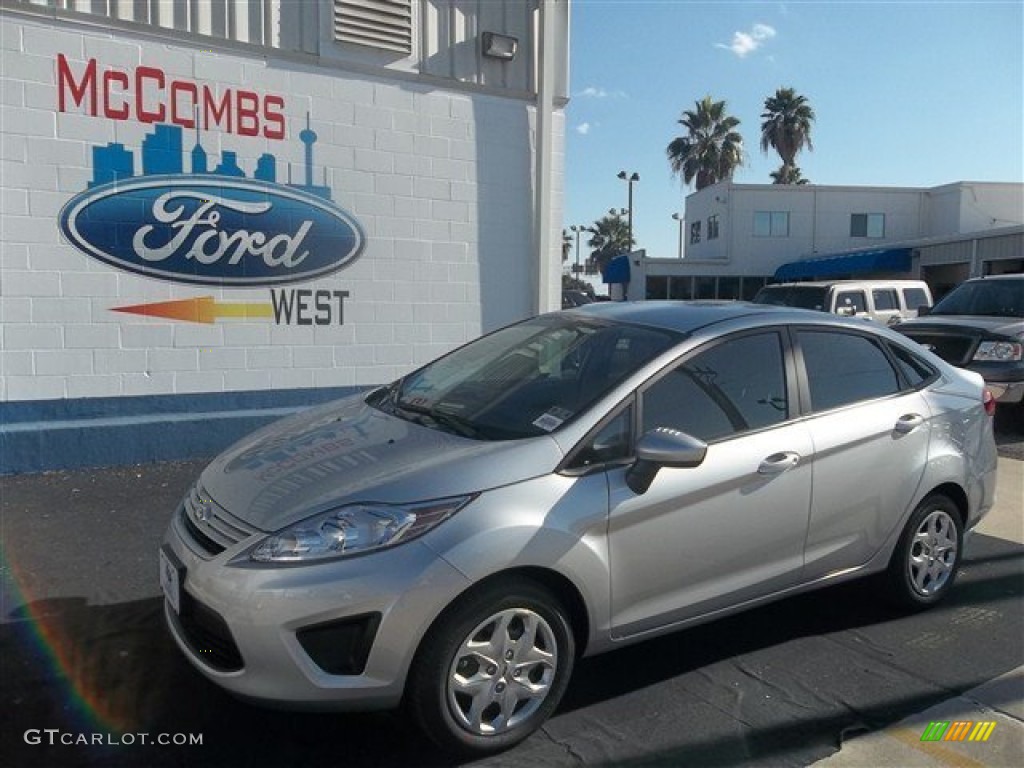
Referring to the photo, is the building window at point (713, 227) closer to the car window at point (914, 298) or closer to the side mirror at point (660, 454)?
Answer: the car window at point (914, 298)

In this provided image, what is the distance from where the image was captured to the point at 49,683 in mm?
3379

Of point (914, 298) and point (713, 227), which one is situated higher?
point (713, 227)

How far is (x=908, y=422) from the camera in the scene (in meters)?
4.13

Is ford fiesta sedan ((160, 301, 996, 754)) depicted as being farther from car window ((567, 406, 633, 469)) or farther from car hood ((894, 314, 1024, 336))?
car hood ((894, 314, 1024, 336))

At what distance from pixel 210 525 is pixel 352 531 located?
2.10 feet

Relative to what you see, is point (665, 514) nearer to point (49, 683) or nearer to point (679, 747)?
point (679, 747)

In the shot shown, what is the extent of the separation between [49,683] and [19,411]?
12.2 feet

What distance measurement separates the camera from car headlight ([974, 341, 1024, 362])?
8812mm

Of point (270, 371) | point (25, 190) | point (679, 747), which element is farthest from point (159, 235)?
point (679, 747)

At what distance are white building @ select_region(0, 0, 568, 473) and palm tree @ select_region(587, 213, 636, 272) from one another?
7850cm

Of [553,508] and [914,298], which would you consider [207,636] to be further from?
[914,298]

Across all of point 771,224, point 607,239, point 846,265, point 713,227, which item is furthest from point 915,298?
point 607,239

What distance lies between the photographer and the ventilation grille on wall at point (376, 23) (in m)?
7.54

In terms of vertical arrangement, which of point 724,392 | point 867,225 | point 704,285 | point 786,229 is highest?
point 867,225
